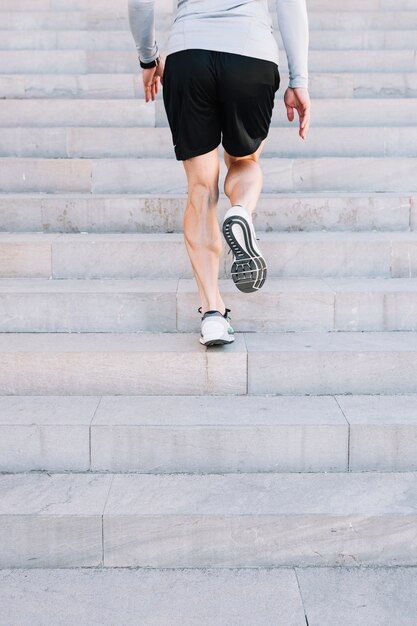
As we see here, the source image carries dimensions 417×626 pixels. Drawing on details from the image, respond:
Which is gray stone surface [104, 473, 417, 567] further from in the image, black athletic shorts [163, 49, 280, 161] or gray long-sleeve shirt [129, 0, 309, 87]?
gray long-sleeve shirt [129, 0, 309, 87]

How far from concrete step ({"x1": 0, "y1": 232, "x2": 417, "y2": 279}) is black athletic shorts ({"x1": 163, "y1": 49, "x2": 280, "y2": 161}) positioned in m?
0.90

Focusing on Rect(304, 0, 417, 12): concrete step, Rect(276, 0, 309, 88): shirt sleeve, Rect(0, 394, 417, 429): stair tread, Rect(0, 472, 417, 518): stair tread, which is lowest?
Rect(0, 472, 417, 518): stair tread

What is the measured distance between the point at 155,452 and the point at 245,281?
2.55ft

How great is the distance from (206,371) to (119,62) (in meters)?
3.93

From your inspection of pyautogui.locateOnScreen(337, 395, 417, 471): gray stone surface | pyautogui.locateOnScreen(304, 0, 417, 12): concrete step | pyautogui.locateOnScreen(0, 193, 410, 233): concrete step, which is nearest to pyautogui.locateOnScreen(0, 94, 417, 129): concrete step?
pyautogui.locateOnScreen(0, 193, 410, 233): concrete step

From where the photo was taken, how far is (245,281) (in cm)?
314

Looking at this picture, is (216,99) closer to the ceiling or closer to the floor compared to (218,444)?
closer to the ceiling

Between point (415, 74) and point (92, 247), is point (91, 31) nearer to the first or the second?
point (415, 74)

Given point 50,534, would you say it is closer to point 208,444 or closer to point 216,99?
point 208,444

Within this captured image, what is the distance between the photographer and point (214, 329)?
3.34m

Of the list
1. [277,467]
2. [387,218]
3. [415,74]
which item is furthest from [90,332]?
[415,74]

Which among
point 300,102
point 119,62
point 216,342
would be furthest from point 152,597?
point 119,62

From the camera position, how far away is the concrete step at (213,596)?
2.45m

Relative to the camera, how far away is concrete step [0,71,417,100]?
601 cm
